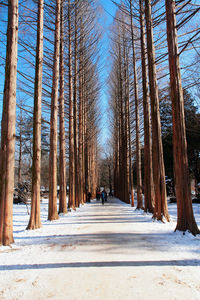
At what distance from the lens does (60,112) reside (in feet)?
41.3

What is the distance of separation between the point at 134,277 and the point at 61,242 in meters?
2.51

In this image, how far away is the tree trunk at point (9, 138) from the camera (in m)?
4.86

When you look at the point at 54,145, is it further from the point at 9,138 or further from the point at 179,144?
the point at 179,144

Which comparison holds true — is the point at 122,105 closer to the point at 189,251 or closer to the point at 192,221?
the point at 192,221

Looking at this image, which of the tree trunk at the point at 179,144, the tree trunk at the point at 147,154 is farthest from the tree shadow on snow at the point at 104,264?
the tree trunk at the point at 147,154

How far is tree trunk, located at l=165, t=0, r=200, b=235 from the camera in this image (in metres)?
5.43

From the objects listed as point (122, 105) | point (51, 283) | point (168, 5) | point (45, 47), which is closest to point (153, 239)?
point (51, 283)

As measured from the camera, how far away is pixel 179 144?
5758 millimetres

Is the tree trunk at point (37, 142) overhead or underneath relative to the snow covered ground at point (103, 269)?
overhead

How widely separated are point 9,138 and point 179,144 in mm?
4346

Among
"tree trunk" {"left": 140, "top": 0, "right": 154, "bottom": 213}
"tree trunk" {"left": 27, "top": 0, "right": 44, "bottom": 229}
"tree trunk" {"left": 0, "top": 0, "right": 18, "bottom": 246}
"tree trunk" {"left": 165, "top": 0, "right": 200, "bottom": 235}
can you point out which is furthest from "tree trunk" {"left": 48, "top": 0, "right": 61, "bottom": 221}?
"tree trunk" {"left": 165, "top": 0, "right": 200, "bottom": 235}

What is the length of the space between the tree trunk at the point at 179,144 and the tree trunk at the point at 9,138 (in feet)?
13.7

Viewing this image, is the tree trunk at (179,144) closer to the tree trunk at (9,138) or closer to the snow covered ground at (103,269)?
the snow covered ground at (103,269)

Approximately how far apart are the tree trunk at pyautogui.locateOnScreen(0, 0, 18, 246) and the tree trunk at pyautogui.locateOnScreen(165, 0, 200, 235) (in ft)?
13.7
